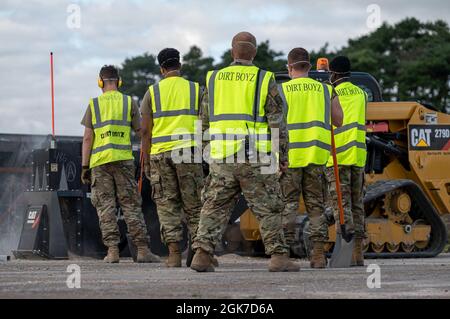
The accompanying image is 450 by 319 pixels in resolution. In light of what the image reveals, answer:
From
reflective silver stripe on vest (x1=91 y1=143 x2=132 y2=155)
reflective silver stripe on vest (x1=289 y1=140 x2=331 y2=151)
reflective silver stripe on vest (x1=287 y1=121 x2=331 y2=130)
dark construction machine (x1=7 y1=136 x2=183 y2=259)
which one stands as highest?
reflective silver stripe on vest (x1=287 y1=121 x2=331 y2=130)

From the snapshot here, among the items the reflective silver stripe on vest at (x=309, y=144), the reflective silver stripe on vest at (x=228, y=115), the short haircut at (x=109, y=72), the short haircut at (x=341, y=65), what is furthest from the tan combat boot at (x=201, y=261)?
the short haircut at (x=109, y=72)

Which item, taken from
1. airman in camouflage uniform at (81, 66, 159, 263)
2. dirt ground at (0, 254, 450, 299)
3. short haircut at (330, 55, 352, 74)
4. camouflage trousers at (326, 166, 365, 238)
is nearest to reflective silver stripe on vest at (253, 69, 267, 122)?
dirt ground at (0, 254, 450, 299)

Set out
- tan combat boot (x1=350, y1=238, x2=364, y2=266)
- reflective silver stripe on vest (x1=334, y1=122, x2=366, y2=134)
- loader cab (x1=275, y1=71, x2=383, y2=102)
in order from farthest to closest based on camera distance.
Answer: loader cab (x1=275, y1=71, x2=383, y2=102)
reflective silver stripe on vest (x1=334, y1=122, x2=366, y2=134)
tan combat boot (x1=350, y1=238, x2=364, y2=266)

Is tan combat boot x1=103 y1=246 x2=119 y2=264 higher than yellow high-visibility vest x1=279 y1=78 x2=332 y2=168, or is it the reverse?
yellow high-visibility vest x1=279 y1=78 x2=332 y2=168

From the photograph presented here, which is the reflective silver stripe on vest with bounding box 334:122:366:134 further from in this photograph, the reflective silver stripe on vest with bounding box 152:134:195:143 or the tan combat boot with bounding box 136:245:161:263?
the tan combat boot with bounding box 136:245:161:263

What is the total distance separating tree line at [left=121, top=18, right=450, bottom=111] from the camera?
4772 cm

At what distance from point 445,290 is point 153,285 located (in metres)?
2.14

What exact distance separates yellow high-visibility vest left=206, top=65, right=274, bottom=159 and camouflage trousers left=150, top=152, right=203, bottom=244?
1.35m

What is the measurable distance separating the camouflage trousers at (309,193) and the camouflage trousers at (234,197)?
1.17m

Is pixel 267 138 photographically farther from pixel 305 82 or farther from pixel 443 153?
pixel 443 153

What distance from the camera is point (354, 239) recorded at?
39.4ft
